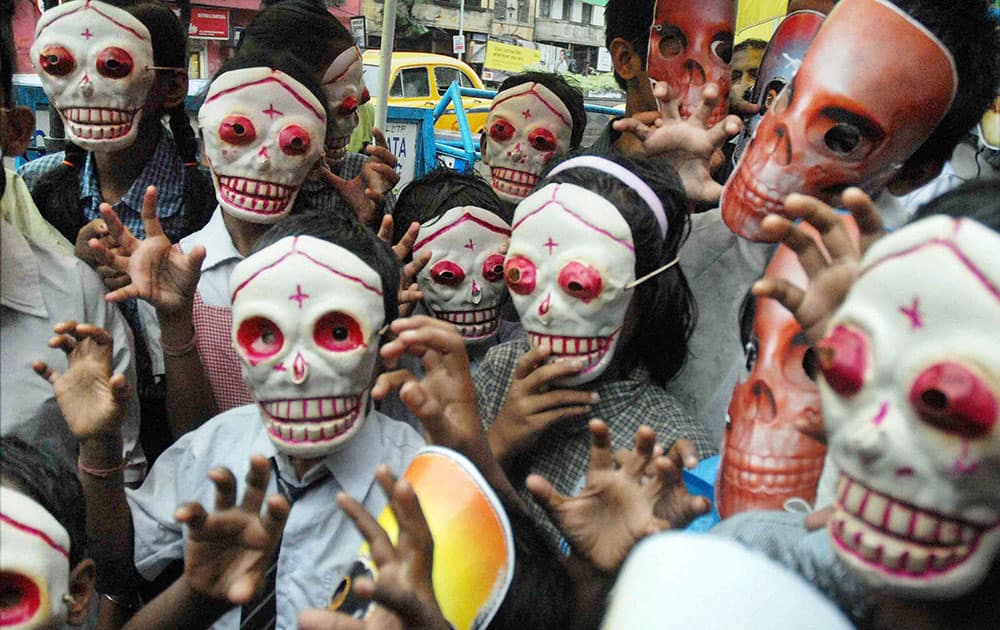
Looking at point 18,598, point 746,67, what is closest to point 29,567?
point 18,598

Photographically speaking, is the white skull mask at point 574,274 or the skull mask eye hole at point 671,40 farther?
the skull mask eye hole at point 671,40

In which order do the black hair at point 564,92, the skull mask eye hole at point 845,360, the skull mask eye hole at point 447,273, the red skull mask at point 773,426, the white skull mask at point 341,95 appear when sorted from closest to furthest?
the skull mask eye hole at point 845,360 → the red skull mask at point 773,426 → the skull mask eye hole at point 447,273 → the white skull mask at point 341,95 → the black hair at point 564,92

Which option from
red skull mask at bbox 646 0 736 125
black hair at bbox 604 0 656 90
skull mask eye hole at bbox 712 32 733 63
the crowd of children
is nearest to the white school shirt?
the crowd of children

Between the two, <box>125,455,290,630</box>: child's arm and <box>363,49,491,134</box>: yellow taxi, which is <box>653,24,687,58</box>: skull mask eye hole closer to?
<box>125,455,290,630</box>: child's arm

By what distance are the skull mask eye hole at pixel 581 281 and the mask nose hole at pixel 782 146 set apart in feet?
1.47

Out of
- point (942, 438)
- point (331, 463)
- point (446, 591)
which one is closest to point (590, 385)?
point (331, 463)

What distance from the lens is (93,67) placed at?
98.6 inches

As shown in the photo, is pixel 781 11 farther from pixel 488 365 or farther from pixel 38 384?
pixel 38 384

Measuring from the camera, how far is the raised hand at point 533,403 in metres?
1.84

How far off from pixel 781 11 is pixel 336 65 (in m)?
1.83

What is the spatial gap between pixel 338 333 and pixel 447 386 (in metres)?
0.28

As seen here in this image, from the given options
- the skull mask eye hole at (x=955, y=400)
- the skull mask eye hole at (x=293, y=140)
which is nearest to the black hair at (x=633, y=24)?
the skull mask eye hole at (x=293, y=140)

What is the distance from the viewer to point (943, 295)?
2.93ft

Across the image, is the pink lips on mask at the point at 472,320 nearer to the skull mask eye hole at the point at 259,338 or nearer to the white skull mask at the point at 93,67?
the skull mask eye hole at the point at 259,338
